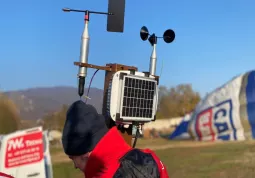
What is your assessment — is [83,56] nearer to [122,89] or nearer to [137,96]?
[122,89]

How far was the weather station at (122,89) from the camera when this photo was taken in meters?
3.62

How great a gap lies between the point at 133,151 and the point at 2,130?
26.3 ft

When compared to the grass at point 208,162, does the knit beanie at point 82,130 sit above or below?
above

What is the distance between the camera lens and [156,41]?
4414mm

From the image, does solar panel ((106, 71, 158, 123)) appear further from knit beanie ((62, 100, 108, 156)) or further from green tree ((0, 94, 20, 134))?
green tree ((0, 94, 20, 134))

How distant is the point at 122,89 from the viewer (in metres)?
3.60

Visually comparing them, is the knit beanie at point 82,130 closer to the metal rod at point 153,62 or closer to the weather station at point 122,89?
the weather station at point 122,89

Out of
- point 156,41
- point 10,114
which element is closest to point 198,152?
point 10,114

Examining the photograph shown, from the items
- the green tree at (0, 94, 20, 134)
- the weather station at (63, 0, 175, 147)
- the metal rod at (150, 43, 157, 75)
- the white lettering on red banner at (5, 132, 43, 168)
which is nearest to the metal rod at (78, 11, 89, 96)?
the weather station at (63, 0, 175, 147)

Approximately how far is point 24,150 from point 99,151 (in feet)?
13.9

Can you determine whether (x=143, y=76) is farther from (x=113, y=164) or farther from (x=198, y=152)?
(x=198, y=152)

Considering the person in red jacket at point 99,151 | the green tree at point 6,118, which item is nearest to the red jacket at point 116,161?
the person in red jacket at point 99,151

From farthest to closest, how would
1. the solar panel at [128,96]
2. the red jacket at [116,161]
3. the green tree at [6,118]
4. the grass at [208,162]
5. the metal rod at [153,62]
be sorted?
the grass at [208,162]
the green tree at [6,118]
the metal rod at [153,62]
the solar panel at [128,96]
the red jacket at [116,161]

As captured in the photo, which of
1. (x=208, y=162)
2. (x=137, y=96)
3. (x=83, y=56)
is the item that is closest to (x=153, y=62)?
(x=137, y=96)
